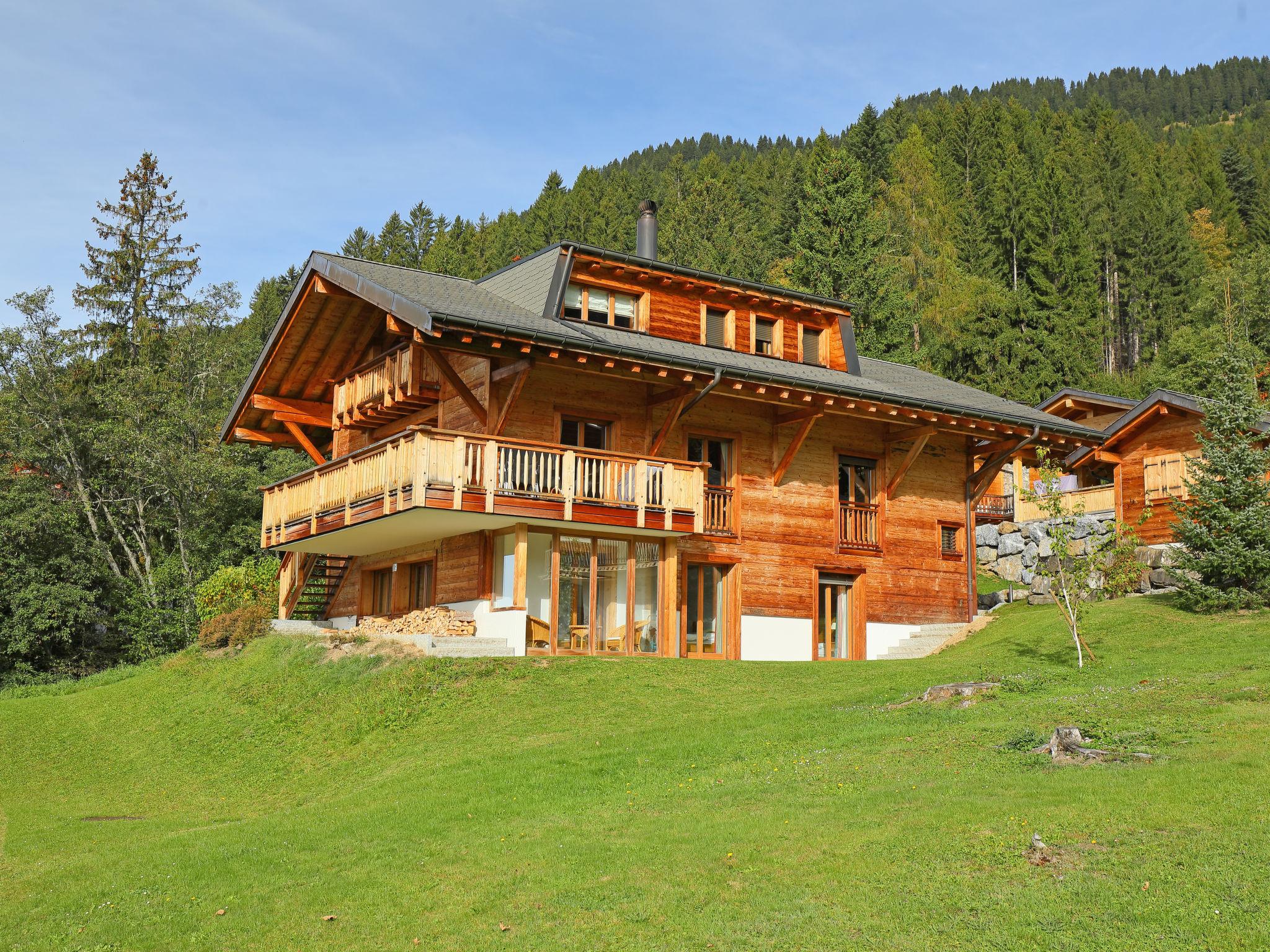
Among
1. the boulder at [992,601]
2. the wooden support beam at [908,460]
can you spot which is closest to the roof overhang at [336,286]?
the wooden support beam at [908,460]

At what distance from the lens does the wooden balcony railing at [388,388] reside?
A: 933 inches

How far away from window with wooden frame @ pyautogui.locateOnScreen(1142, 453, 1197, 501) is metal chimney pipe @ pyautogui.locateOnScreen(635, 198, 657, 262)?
55.9ft

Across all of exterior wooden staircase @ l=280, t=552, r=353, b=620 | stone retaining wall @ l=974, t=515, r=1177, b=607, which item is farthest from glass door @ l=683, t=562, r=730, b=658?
stone retaining wall @ l=974, t=515, r=1177, b=607

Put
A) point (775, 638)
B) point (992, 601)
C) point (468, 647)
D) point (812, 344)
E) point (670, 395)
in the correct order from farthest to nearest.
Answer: point (992, 601) → point (812, 344) → point (775, 638) → point (670, 395) → point (468, 647)

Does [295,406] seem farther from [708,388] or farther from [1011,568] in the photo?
[1011,568]

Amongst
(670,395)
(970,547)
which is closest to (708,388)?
(670,395)

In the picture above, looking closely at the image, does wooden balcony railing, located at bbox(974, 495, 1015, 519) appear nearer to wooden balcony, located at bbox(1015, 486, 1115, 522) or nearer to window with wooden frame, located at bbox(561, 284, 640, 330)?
wooden balcony, located at bbox(1015, 486, 1115, 522)

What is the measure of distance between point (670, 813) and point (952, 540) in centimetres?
1878

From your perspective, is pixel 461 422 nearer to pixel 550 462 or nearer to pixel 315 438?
pixel 550 462

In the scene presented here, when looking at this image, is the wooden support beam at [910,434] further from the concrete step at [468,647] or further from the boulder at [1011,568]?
the boulder at [1011,568]

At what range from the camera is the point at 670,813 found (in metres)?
11.3

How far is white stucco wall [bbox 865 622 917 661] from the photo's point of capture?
26.4m

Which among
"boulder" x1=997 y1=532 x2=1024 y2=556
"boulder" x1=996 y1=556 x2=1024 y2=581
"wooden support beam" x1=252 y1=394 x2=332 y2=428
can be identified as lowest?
"boulder" x1=996 y1=556 x2=1024 y2=581

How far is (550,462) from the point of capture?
2105 centimetres
